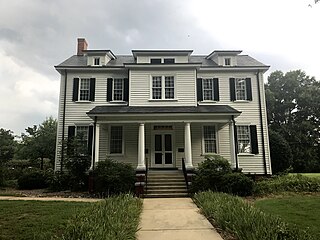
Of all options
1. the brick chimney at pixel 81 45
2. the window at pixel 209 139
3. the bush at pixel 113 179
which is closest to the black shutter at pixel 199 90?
the window at pixel 209 139

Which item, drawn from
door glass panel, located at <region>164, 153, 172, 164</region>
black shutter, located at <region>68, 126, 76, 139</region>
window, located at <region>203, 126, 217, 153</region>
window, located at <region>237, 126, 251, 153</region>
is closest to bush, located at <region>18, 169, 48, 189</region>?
black shutter, located at <region>68, 126, 76, 139</region>

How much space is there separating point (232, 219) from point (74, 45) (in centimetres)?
1904

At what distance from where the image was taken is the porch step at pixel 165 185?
12.3 meters

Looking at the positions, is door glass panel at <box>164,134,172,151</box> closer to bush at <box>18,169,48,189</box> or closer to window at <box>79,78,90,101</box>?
window at <box>79,78,90,101</box>

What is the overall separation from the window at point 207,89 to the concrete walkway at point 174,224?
955 centimetres

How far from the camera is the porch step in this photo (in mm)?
12312

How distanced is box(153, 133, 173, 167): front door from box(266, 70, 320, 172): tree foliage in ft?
63.8

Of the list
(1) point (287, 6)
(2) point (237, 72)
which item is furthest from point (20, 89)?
(1) point (287, 6)

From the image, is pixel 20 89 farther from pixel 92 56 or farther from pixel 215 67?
pixel 215 67

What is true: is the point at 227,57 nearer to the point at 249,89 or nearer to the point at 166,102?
the point at 249,89

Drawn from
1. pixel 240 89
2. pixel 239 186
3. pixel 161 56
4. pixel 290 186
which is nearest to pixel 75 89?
pixel 161 56

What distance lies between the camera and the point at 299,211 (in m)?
8.23

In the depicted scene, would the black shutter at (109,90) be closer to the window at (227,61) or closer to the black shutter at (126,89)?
the black shutter at (126,89)

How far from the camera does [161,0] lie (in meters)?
11.5
